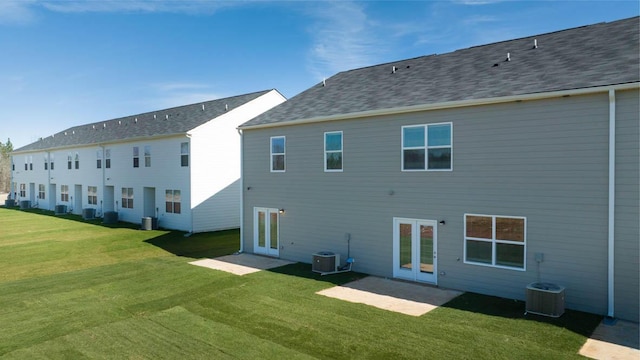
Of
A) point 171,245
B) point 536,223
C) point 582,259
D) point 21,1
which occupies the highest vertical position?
point 21,1

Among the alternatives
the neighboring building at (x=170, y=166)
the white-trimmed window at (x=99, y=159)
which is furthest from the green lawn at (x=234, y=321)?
the white-trimmed window at (x=99, y=159)

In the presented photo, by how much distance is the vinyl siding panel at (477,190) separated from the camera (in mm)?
8531

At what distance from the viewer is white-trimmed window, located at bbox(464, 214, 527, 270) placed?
9375 millimetres

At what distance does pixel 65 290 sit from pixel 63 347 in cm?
456

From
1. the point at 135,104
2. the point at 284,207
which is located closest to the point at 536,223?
the point at 284,207

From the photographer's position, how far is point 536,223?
9133mm

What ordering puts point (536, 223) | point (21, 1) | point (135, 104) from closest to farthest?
point (536, 223)
point (21, 1)
point (135, 104)

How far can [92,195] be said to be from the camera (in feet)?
96.6

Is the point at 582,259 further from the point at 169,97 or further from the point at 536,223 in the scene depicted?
the point at 169,97

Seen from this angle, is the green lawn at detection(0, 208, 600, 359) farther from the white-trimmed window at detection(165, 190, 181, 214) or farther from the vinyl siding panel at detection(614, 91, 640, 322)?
the white-trimmed window at detection(165, 190, 181, 214)

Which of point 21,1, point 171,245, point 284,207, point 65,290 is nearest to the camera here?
point 65,290

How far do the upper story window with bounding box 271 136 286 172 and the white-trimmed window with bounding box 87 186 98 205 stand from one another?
20463 millimetres

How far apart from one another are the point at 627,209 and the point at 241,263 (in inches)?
450

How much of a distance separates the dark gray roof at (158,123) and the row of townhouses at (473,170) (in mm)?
8843
